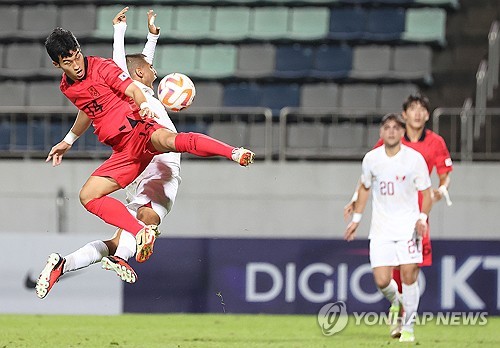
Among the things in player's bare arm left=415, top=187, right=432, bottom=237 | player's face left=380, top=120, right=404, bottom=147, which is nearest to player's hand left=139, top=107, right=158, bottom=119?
player's face left=380, top=120, right=404, bottom=147

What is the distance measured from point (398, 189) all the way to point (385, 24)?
20.7 ft

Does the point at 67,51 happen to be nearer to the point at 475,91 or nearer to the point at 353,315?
the point at 353,315

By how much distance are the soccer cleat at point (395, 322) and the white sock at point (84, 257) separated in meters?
2.60

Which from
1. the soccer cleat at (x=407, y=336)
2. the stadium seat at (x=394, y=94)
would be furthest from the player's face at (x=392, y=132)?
the stadium seat at (x=394, y=94)

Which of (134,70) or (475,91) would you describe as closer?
(134,70)

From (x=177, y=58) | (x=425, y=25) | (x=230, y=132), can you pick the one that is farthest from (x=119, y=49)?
(x=425, y=25)

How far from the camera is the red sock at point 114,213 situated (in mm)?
8242

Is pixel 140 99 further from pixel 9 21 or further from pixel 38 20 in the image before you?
pixel 9 21

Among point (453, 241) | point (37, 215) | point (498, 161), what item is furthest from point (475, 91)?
point (37, 215)

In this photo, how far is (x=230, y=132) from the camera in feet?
46.6

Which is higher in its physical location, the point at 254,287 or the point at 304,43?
the point at 304,43

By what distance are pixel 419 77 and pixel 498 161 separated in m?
1.67

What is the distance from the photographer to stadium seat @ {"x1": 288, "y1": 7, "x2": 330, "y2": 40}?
15.6 m

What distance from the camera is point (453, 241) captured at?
12.3 m
